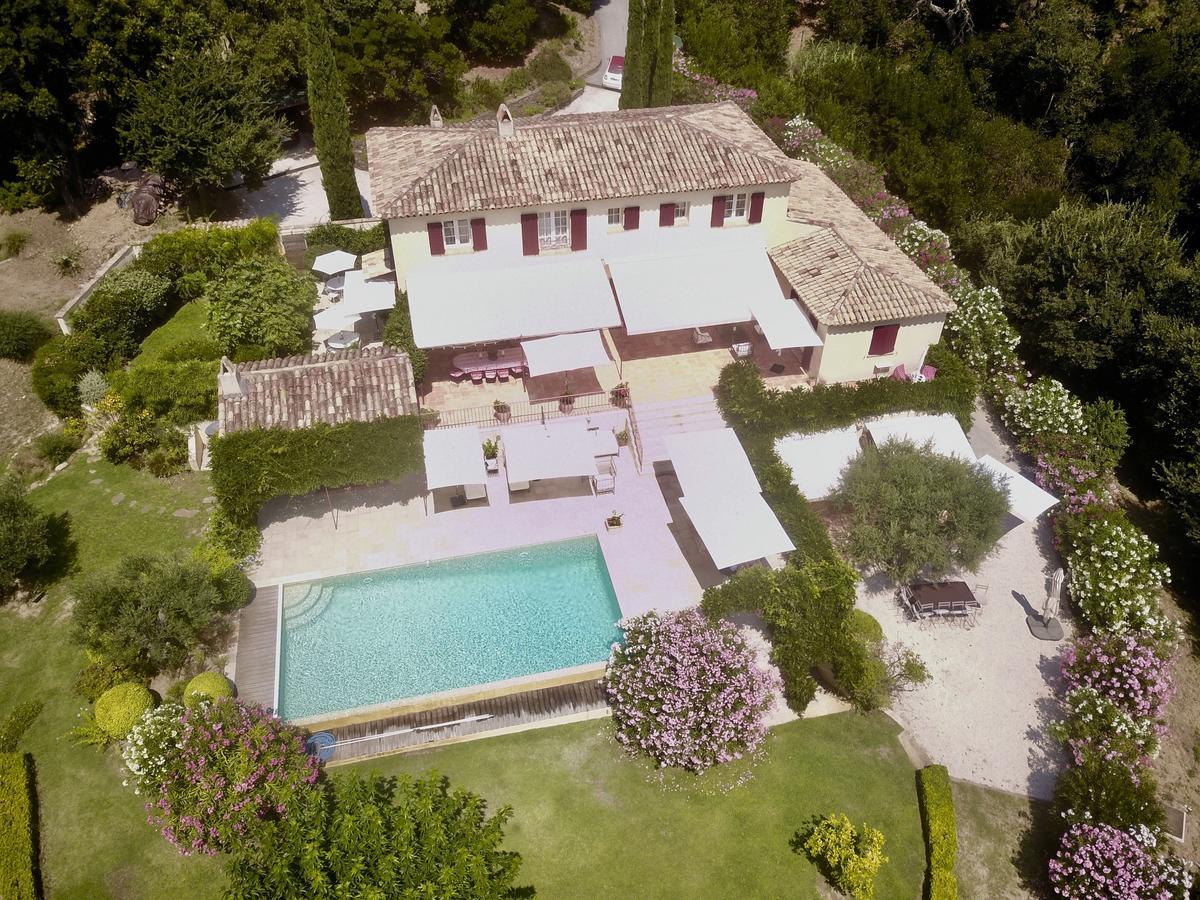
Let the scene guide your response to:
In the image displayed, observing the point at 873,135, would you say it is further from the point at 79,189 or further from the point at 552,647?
the point at 79,189

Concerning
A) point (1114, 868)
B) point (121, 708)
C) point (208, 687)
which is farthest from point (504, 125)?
point (1114, 868)

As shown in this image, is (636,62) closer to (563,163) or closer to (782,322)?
(563,163)

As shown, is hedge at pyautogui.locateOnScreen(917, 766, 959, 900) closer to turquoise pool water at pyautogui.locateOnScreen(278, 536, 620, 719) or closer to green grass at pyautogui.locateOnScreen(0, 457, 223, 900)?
turquoise pool water at pyautogui.locateOnScreen(278, 536, 620, 719)

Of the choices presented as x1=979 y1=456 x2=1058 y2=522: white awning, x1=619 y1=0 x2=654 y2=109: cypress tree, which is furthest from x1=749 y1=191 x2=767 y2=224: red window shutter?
x1=619 y1=0 x2=654 y2=109: cypress tree

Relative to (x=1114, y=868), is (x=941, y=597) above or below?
below

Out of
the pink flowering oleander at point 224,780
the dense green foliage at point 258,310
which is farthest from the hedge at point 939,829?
the dense green foliage at point 258,310
